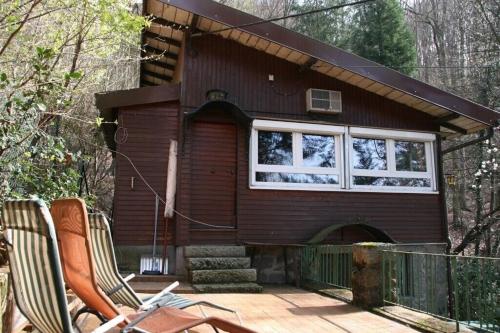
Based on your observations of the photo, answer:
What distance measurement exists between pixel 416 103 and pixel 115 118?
20.2 feet

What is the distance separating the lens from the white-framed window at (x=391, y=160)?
8.87 m

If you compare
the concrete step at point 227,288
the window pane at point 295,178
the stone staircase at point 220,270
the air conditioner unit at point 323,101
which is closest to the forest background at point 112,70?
the stone staircase at point 220,270

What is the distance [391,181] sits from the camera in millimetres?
9086

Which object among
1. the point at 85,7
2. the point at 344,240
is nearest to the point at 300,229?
the point at 344,240

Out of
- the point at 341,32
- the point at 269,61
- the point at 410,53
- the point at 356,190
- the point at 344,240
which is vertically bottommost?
the point at 344,240

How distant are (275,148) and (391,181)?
269 cm

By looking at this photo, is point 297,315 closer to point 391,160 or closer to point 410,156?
point 391,160

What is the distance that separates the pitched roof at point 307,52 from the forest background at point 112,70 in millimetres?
771

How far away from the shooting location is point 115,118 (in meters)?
7.96

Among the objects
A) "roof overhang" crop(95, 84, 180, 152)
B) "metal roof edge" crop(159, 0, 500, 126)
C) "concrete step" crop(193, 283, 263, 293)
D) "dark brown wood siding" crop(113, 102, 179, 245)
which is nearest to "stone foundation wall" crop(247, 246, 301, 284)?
"concrete step" crop(193, 283, 263, 293)

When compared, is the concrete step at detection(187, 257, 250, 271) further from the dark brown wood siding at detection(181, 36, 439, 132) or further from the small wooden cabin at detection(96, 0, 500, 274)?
the dark brown wood siding at detection(181, 36, 439, 132)

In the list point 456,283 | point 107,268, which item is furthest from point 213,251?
point 107,268

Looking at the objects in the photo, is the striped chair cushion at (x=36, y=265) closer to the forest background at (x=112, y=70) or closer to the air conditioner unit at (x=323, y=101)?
the forest background at (x=112, y=70)

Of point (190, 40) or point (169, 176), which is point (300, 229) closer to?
point (169, 176)
